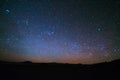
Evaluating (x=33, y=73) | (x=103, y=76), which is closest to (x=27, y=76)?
(x=33, y=73)

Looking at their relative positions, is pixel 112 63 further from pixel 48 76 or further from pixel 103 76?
pixel 48 76

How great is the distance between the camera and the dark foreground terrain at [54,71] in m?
4.39

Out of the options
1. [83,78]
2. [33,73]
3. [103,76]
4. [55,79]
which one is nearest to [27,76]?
[33,73]

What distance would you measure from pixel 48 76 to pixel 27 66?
1.22 feet

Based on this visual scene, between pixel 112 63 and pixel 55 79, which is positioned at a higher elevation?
pixel 112 63

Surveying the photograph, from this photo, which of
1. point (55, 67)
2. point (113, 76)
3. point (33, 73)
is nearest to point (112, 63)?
point (113, 76)

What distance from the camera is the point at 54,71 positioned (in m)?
4.49

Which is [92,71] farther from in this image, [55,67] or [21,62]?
[21,62]

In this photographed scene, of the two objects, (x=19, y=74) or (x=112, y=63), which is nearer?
(x=19, y=74)

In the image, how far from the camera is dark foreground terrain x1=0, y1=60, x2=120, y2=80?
14.4ft

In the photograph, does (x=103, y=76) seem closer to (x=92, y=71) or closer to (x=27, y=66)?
(x=92, y=71)

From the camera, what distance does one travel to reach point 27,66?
4465 millimetres

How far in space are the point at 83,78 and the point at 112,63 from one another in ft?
1.93

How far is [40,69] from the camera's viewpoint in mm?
4480
